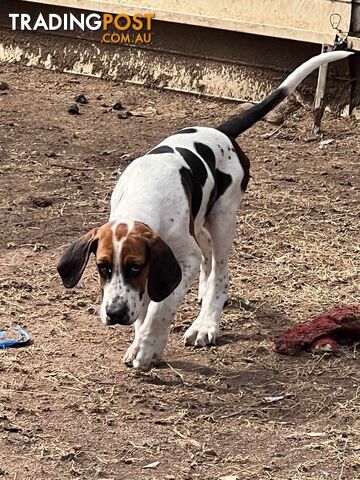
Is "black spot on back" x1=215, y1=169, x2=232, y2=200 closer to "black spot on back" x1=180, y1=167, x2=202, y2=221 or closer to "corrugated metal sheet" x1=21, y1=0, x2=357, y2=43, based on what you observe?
"black spot on back" x1=180, y1=167, x2=202, y2=221

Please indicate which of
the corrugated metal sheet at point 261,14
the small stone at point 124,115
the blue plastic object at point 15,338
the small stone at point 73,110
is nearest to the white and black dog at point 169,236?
the blue plastic object at point 15,338

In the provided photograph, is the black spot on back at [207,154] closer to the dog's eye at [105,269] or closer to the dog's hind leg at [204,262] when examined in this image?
the dog's hind leg at [204,262]

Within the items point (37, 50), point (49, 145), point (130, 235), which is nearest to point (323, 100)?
point (49, 145)

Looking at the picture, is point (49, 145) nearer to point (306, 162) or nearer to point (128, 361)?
point (306, 162)

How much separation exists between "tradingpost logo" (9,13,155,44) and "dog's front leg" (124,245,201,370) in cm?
625

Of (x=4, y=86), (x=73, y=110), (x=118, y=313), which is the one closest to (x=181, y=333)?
(x=118, y=313)

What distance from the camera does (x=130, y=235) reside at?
556 cm

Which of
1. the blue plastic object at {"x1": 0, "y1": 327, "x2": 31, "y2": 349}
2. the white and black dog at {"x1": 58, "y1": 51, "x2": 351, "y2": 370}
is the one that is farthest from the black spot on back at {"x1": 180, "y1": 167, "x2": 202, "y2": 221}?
the blue plastic object at {"x1": 0, "y1": 327, "x2": 31, "y2": 349}

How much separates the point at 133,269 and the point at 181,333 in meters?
1.34

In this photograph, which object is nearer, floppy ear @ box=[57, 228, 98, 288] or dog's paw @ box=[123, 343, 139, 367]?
floppy ear @ box=[57, 228, 98, 288]

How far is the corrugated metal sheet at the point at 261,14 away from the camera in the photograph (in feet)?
35.7

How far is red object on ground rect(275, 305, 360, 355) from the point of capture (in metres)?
6.50

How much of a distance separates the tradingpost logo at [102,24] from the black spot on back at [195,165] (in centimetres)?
560

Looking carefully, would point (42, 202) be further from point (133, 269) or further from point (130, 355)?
point (133, 269)
